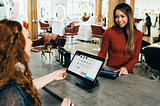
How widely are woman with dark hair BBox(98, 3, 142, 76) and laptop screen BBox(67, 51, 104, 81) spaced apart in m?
0.60

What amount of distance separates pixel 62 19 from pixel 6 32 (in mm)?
11671

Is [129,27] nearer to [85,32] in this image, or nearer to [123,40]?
[123,40]

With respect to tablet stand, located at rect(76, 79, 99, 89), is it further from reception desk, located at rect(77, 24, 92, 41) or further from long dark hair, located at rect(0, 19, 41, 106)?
reception desk, located at rect(77, 24, 92, 41)

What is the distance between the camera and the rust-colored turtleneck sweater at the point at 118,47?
2.14 metres

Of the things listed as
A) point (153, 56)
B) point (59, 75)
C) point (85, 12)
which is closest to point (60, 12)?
point (85, 12)

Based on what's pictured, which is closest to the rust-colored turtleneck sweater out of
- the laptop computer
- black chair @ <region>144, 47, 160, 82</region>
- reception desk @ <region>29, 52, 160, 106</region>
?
reception desk @ <region>29, 52, 160, 106</region>

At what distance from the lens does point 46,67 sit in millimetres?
2191

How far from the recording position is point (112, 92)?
4.79ft

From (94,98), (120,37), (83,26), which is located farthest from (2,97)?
(83,26)

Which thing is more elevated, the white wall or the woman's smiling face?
the white wall

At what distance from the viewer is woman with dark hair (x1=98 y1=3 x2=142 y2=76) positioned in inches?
81.6

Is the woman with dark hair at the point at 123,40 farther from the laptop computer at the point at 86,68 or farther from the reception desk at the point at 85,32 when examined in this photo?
the reception desk at the point at 85,32

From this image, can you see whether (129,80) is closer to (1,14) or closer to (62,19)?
(1,14)

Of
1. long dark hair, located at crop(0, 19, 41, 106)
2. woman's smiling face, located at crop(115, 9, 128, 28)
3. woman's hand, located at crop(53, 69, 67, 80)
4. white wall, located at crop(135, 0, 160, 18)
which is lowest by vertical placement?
woman's hand, located at crop(53, 69, 67, 80)
